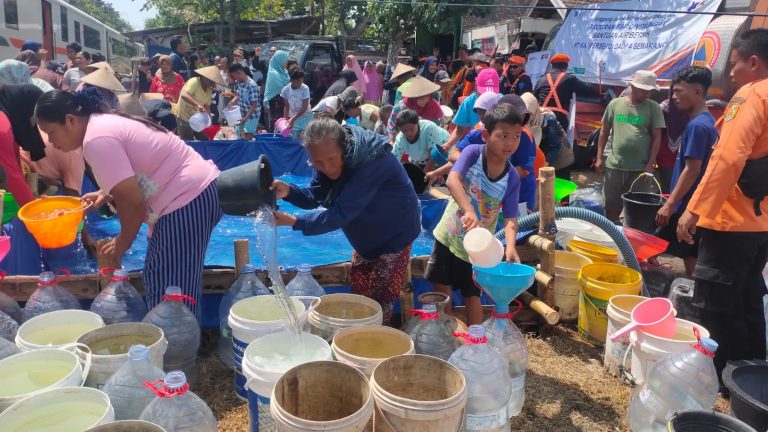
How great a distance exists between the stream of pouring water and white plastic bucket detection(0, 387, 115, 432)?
78cm

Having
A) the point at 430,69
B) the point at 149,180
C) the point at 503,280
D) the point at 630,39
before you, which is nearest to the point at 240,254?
the point at 149,180

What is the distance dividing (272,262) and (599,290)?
227cm

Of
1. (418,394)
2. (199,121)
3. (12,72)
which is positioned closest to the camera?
(418,394)

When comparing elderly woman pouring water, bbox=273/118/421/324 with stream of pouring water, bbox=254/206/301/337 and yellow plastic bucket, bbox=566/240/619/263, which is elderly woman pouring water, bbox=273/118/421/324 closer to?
stream of pouring water, bbox=254/206/301/337

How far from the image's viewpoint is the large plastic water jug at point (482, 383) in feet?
6.72

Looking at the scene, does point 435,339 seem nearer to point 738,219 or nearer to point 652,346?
point 652,346

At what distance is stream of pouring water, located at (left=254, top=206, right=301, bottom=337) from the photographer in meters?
2.33

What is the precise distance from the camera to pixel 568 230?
4.73 meters

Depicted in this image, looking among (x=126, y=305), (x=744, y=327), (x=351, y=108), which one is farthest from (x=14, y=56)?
(x=744, y=327)

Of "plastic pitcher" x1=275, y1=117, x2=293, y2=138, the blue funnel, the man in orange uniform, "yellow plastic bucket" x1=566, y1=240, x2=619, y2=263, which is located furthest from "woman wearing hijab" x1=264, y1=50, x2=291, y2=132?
the blue funnel

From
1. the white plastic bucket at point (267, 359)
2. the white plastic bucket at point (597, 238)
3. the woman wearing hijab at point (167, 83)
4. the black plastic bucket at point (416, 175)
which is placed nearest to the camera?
the white plastic bucket at point (267, 359)

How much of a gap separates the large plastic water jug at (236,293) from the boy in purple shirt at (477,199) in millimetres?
1125

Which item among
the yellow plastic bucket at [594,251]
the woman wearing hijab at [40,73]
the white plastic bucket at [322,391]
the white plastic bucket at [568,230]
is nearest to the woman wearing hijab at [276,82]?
the woman wearing hijab at [40,73]

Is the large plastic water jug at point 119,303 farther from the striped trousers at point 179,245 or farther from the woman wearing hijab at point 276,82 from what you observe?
the woman wearing hijab at point 276,82
